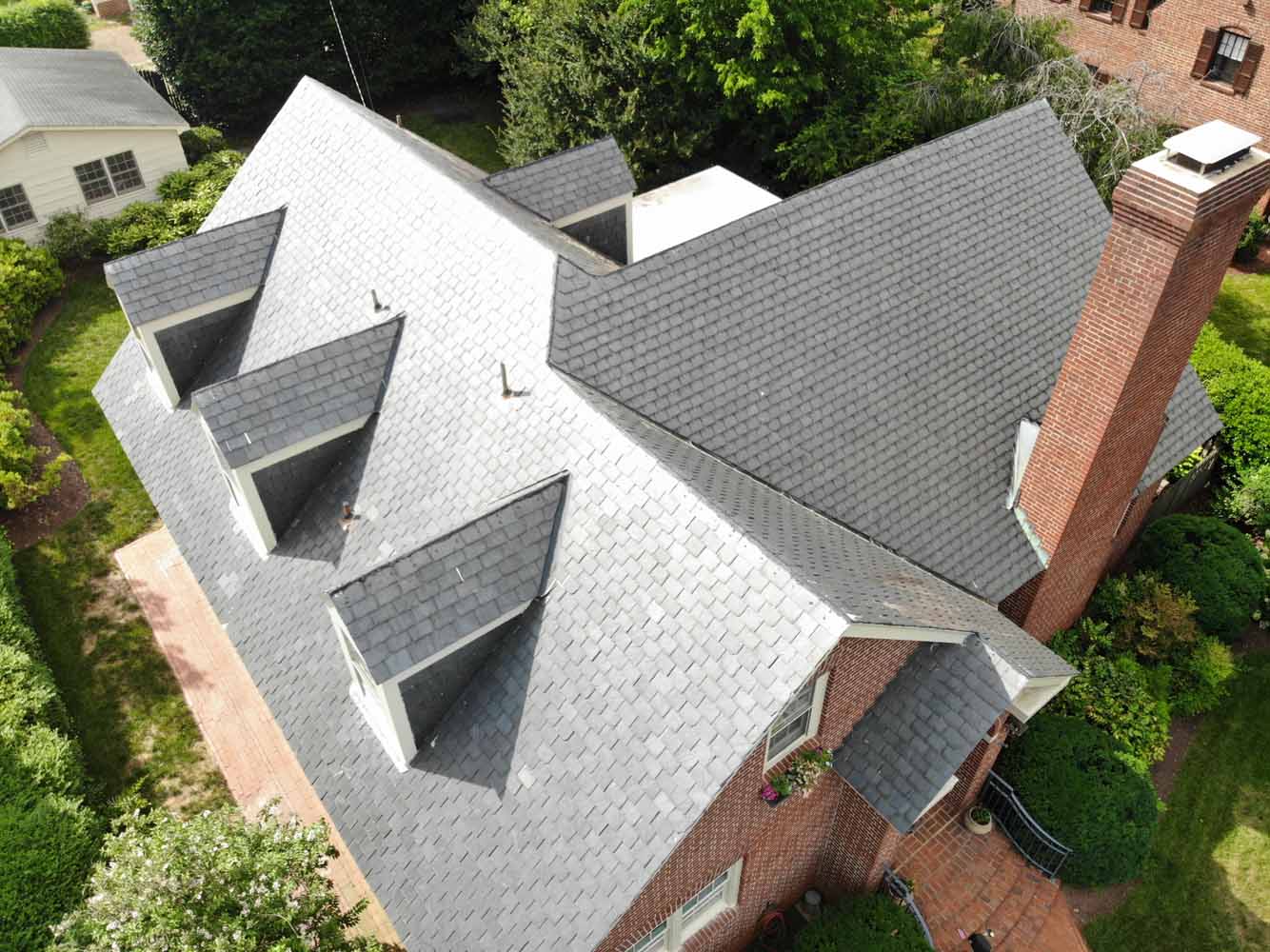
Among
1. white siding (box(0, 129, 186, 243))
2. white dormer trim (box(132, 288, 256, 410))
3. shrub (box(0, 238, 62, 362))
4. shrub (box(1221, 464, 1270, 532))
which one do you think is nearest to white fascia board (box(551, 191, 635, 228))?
white dormer trim (box(132, 288, 256, 410))

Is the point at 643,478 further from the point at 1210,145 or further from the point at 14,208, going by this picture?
the point at 14,208

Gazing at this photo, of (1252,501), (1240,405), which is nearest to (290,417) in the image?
(1252,501)

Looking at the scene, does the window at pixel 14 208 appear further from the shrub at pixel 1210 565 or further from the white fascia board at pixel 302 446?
the shrub at pixel 1210 565

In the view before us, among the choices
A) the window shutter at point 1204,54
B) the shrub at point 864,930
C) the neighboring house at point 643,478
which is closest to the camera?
the neighboring house at point 643,478

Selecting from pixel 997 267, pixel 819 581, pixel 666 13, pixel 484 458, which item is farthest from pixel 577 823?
pixel 666 13

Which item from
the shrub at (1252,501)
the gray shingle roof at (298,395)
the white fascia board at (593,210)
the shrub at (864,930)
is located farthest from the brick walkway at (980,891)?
the white fascia board at (593,210)

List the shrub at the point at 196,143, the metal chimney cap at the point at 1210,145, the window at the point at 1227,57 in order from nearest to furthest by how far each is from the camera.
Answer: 1. the metal chimney cap at the point at 1210,145
2. the window at the point at 1227,57
3. the shrub at the point at 196,143
